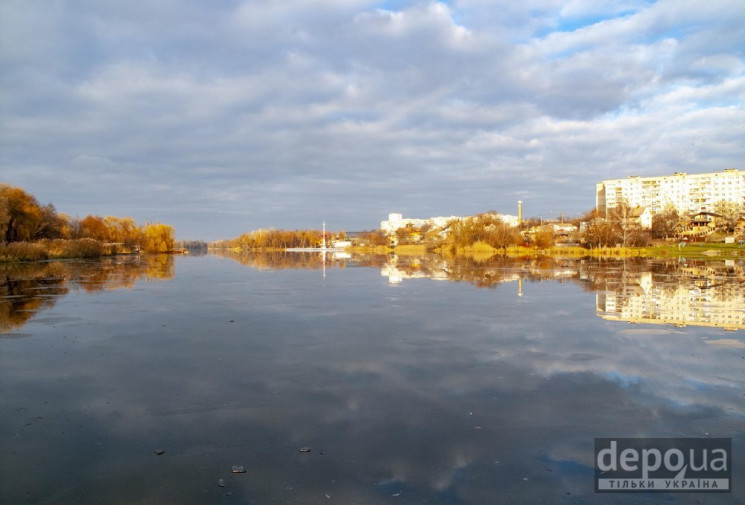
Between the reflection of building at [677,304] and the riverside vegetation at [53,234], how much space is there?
42775 mm

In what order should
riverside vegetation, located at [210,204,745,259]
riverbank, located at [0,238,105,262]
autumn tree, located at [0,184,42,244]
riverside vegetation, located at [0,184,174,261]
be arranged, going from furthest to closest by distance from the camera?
riverside vegetation, located at [210,204,745,259] < autumn tree, located at [0,184,42,244] < riverside vegetation, located at [0,184,174,261] < riverbank, located at [0,238,105,262]

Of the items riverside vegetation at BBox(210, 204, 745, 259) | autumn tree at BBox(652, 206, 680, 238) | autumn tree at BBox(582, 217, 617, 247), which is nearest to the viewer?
riverside vegetation at BBox(210, 204, 745, 259)

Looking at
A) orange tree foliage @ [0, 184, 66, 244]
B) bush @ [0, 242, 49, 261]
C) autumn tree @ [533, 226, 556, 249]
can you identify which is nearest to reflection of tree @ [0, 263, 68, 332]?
bush @ [0, 242, 49, 261]

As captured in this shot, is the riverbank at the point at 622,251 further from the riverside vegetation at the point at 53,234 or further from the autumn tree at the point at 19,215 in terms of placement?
the autumn tree at the point at 19,215

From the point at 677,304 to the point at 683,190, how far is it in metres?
108

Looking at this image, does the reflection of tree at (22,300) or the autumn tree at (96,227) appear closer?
the reflection of tree at (22,300)

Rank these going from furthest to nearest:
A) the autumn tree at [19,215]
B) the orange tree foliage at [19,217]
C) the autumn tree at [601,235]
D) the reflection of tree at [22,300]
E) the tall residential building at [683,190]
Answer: the tall residential building at [683,190], the autumn tree at [601,235], the autumn tree at [19,215], the orange tree foliage at [19,217], the reflection of tree at [22,300]

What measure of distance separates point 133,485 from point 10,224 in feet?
186

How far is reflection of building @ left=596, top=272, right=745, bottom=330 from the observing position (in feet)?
33.9

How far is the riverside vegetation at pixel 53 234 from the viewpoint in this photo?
1674 inches

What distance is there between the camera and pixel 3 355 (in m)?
7.56

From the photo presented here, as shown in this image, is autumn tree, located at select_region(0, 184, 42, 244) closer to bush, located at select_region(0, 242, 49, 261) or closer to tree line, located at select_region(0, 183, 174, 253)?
tree line, located at select_region(0, 183, 174, 253)

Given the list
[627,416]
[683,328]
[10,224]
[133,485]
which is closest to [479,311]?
[683,328]
